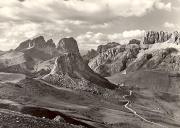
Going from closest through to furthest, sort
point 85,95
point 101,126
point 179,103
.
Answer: point 101,126 → point 85,95 → point 179,103

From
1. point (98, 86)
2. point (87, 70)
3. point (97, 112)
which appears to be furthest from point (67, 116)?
point (87, 70)

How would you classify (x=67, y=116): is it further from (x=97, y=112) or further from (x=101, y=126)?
(x=97, y=112)

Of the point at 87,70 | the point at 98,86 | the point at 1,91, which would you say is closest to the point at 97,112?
the point at 1,91

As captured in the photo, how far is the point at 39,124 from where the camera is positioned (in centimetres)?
5828

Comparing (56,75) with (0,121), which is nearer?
(0,121)

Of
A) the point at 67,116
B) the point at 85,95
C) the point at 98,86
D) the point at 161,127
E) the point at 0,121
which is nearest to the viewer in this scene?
the point at 0,121

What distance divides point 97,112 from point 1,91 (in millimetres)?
35414

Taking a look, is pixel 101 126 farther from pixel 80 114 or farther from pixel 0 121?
pixel 0 121

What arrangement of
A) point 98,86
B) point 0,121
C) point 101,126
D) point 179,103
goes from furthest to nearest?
point 179,103 → point 98,86 → point 101,126 → point 0,121

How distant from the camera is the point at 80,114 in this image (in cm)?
11038

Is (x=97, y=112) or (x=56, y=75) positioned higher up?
(x=56, y=75)

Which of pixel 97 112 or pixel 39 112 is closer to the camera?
pixel 39 112

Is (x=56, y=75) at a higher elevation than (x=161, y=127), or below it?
higher

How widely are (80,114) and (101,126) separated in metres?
18.0
